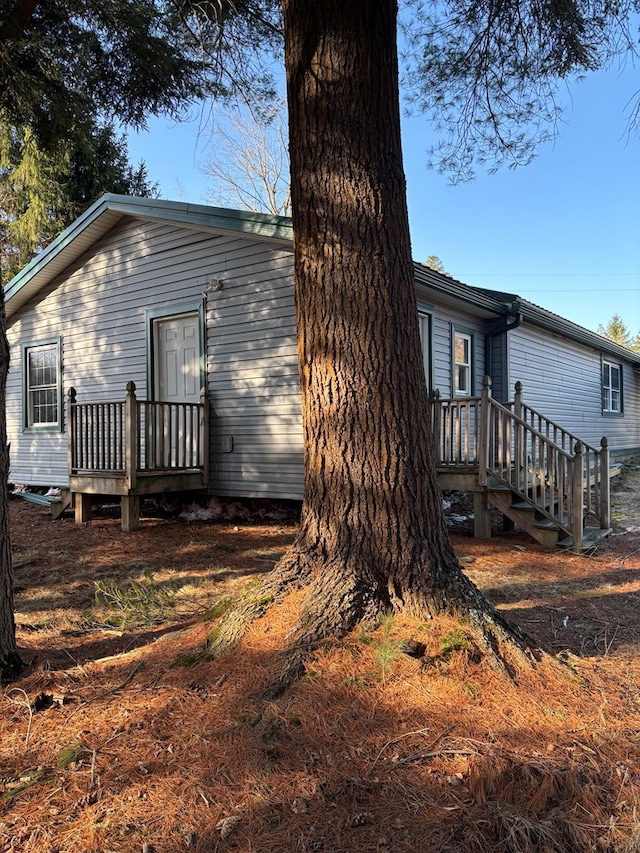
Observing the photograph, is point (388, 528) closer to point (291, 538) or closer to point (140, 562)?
point (140, 562)

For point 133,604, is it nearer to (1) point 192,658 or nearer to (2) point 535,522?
(1) point 192,658

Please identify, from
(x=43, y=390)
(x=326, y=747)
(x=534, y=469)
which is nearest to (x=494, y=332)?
(x=534, y=469)

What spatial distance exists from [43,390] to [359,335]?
10.2 metres

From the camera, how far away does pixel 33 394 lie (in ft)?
37.9

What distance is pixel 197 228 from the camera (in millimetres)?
8406

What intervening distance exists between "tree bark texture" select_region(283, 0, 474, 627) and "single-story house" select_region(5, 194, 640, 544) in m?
4.04

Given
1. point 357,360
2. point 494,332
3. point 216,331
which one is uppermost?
point 494,332

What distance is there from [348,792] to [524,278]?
5013 centimetres

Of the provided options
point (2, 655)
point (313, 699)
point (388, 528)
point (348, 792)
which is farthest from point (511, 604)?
point (2, 655)

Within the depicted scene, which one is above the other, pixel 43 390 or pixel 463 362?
pixel 463 362

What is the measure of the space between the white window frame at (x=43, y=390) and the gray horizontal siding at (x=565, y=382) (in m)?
8.59

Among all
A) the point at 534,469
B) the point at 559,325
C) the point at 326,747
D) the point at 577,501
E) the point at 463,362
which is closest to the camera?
the point at 326,747

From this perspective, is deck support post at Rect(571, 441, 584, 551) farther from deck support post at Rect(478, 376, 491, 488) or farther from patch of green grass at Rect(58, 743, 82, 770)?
patch of green grass at Rect(58, 743, 82, 770)

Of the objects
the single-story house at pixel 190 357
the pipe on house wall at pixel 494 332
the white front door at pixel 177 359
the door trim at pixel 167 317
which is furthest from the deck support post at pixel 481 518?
the white front door at pixel 177 359
